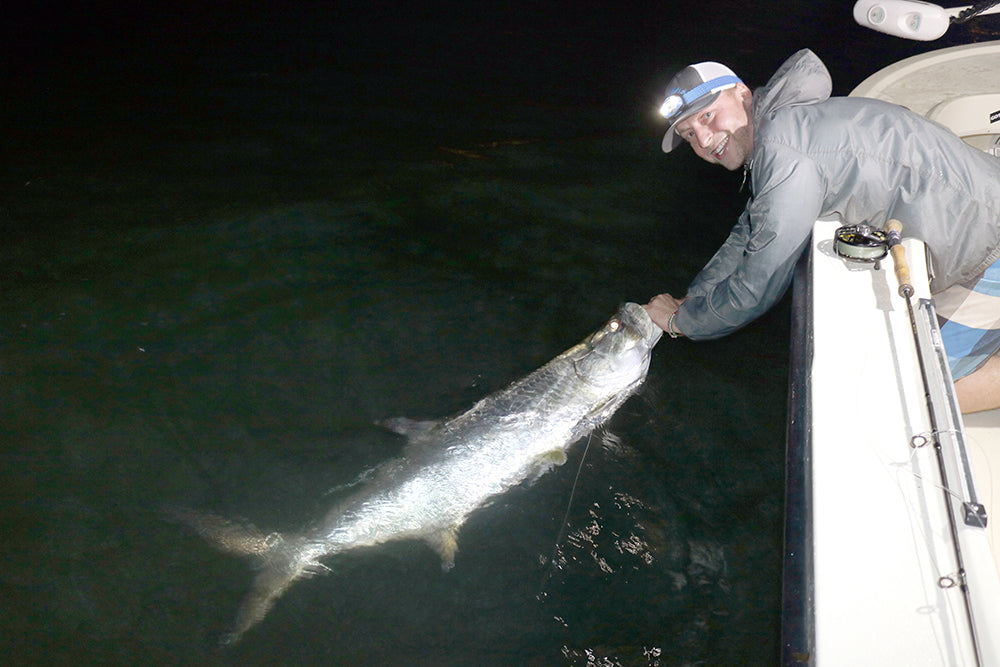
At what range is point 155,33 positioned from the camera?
10750 millimetres

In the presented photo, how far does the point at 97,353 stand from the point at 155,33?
787 centimetres

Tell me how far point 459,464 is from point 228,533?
133 cm

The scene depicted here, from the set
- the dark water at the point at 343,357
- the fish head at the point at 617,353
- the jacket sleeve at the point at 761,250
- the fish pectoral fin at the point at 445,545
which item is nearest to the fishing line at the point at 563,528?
the dark water at the point at 343,357

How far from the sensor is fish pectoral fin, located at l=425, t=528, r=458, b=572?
13.0ft

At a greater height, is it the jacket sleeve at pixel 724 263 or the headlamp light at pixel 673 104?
the headlamp light at pixel 673 104

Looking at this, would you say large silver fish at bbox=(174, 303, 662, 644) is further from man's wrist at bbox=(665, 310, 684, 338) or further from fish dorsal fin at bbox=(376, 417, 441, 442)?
man's wrist at bbox=(665, 310, 684, 338)

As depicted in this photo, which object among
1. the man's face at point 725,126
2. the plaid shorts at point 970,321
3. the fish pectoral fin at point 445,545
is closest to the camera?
the plaid shorts at point 970,321

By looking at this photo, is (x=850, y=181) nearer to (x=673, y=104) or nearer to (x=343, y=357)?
(x=673, y=104)

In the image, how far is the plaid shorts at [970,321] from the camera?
3738 millimetres

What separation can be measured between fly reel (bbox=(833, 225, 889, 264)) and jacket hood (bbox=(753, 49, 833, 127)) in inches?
27.8

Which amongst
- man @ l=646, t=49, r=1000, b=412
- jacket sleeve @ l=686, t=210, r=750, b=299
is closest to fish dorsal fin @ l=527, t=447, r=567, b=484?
jacket sleeve @ l=686, t=210, r=750, b=299

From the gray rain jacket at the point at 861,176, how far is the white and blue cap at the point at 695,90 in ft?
0.71

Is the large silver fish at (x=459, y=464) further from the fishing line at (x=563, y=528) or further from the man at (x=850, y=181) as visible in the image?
the man at (x=850, y=181)

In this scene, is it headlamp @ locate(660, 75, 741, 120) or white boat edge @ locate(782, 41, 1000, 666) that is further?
headlamp @ locate(660, 75, 741, 120)
